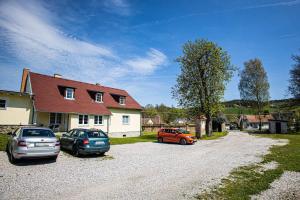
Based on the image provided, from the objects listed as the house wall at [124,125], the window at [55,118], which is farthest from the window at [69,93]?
the house wall at [124,125]

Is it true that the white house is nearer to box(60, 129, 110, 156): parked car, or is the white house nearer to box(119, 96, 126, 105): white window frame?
box(119, 96, 126, 105): white window frame

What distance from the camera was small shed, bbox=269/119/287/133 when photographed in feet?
150

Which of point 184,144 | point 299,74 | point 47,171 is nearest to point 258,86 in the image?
point 299,74

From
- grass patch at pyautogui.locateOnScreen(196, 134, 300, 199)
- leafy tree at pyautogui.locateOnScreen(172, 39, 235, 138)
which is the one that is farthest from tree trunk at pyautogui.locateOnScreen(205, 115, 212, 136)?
grass patch at pyautogui.locateOnScreen(196, 134, 300, 199)

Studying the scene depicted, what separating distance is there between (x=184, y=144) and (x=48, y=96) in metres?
16.2

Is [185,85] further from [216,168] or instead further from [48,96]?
[216,168]

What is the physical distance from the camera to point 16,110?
20500mm

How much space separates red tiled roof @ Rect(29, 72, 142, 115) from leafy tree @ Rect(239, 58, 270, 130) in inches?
1335

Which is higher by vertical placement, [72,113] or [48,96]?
[48,96]

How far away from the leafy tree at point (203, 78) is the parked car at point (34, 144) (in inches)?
927

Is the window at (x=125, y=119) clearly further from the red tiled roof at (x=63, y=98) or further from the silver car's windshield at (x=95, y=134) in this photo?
the silver car's windshield at (x=95, y=134)

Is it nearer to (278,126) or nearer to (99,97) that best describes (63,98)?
(99,97)

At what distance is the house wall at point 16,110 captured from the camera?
19797 mm

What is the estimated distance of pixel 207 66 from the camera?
3112 cm
